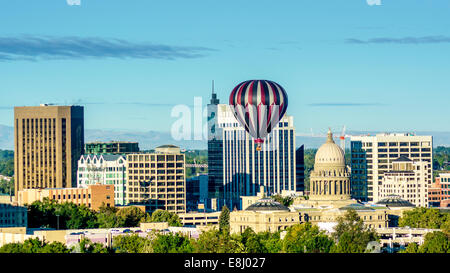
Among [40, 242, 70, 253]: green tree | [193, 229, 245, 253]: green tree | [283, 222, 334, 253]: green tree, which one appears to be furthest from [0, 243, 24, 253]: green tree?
[283, 222, 334, 253]: green tree

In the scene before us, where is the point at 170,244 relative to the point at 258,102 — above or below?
below

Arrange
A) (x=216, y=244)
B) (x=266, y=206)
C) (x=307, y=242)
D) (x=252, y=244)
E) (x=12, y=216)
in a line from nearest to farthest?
(x=216, y=244) < (x=307, y=242) < (x=252, y=244) < (x=266, y=206) < (x=12, y=216)

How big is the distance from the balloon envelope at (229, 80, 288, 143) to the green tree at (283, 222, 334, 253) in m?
14.7

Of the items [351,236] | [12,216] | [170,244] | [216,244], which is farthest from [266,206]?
[216,244]

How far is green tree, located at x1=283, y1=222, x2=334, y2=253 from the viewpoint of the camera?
134 metres

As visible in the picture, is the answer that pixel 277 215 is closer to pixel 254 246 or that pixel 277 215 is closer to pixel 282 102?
pixel 282 102

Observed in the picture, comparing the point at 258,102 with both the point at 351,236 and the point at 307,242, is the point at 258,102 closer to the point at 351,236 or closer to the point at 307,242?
the point at 351,236

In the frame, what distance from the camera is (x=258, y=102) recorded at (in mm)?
157500

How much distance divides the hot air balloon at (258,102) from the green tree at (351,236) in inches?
669

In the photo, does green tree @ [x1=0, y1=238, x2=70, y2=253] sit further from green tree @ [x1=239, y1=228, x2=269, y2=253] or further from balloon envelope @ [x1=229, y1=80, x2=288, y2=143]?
balloon envelope @ [x1=229, y1=80, x2=288, y2=143]

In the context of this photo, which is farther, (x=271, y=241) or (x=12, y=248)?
(x=271, y=241)

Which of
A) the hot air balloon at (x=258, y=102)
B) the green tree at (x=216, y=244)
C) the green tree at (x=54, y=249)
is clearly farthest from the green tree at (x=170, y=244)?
the hot air balloon at (x=258, y=102)
